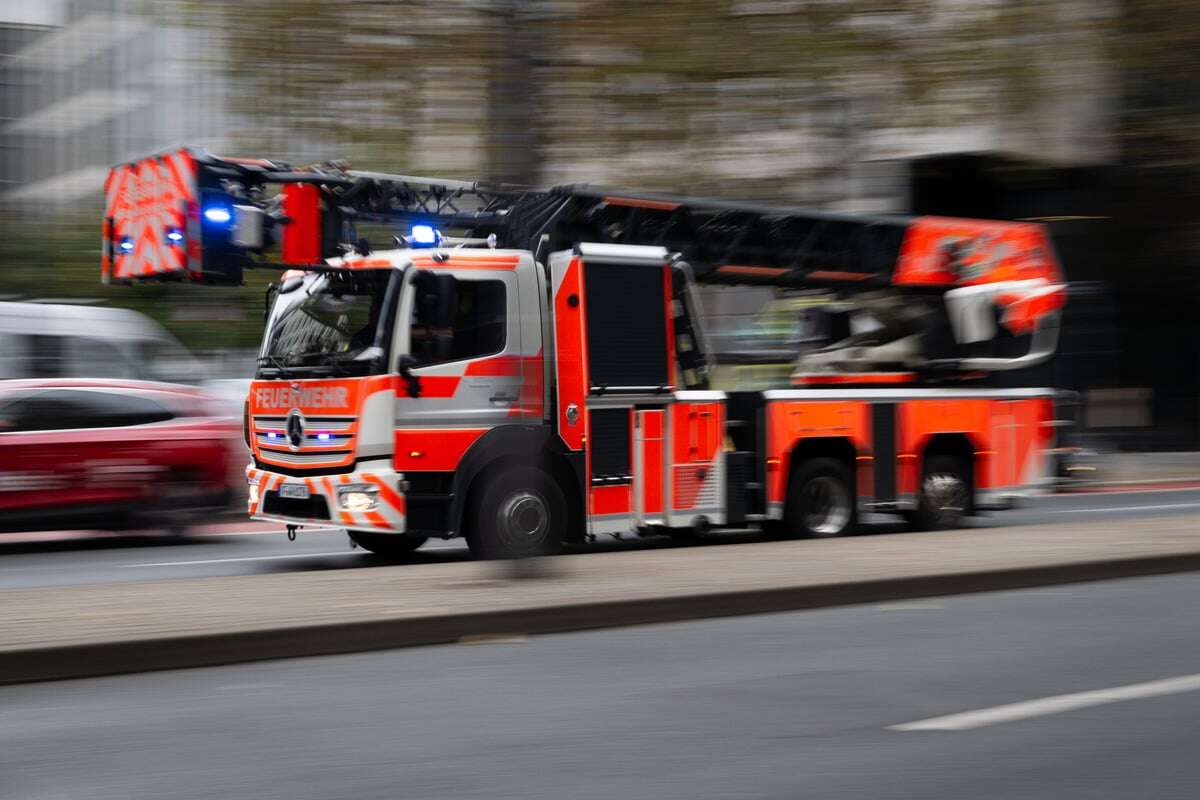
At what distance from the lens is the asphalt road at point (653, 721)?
5078 mm

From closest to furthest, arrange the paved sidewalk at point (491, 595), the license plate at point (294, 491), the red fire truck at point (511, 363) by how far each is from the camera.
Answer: the paved sidewalk at point (491, 595), the red fire truck at point (511, 363), the license plate at point (294, 491)

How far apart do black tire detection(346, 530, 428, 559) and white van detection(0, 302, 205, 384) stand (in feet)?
14.5

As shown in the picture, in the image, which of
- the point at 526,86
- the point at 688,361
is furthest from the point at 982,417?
the point at 526,86

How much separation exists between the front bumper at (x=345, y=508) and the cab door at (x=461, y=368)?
20cm

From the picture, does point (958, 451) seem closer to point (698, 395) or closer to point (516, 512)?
point (698, 395)

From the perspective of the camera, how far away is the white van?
50.3 feet

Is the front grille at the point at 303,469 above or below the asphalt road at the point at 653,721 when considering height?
above

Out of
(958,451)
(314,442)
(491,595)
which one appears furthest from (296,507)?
(958,451)

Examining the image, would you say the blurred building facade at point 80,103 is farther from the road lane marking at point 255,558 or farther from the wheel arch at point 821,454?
the wheel arch at point 821,454

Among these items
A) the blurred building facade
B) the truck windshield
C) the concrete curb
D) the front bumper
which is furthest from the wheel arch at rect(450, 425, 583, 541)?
the blurred building facade

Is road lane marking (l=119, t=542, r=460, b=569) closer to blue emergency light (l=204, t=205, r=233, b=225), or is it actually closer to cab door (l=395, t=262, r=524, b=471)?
cab door (l=395, t=262, r=524, b=471)

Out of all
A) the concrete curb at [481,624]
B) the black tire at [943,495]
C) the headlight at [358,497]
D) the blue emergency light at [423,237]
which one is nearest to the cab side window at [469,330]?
the blue emergency light at [423,237]

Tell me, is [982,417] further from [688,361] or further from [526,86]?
[526,86]

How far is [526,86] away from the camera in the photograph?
31.1ft
